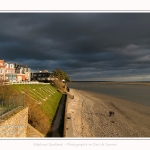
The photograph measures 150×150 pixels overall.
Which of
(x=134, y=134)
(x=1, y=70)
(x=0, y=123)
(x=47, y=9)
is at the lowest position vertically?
(x=134, y=134)

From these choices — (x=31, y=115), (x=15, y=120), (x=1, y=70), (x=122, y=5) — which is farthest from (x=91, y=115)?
(x=1, y=70)

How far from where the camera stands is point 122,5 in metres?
12.1

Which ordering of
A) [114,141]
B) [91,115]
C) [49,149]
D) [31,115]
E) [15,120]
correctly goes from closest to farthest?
[49,149], [114,141], [15,120], [31,115], [91,115]

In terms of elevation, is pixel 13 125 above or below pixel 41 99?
above

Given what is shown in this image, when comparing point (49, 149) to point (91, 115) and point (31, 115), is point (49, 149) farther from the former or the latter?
point (91, 115)

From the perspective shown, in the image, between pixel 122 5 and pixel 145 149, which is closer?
pixel 145 149

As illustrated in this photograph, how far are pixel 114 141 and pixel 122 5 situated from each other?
8.69 metres

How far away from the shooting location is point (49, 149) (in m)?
10.7

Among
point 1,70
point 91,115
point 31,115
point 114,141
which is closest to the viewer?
point 114,141

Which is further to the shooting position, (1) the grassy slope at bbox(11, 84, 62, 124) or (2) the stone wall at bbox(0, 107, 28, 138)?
(1) the grassy slope at bbox(11, 84, 62, 124)

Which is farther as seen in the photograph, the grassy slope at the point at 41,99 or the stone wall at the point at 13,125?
the grassy slope at the point at 41,99

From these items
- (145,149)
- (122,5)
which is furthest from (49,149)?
(122,5)

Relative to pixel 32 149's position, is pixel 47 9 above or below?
above

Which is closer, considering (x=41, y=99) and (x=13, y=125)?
(x=13, y=125)
